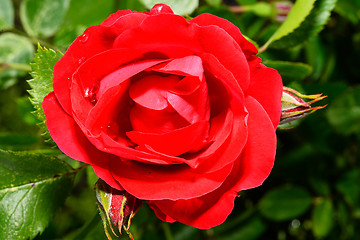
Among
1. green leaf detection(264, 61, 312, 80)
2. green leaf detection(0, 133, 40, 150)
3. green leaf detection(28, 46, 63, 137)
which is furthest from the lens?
green leaf detection(0, 133, 40, 150)

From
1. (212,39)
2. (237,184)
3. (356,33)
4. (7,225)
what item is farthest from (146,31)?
(356,33)

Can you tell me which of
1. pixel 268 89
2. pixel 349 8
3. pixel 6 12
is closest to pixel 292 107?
pixel 268 89

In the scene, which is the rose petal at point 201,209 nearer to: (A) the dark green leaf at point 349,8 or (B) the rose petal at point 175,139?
(B) the rose petal at point 175,139

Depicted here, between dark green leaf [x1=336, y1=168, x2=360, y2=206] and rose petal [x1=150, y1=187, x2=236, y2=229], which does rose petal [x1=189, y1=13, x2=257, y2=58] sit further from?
dark green leaf [x1=336, y1=168, x2=360, y2=206]

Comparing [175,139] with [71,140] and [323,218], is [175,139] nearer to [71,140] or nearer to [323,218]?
[71,140]

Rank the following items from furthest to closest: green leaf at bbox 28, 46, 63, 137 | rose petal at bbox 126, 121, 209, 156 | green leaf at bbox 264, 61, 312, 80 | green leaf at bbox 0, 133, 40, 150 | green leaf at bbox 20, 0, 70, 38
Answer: green leaf at bbox 20, 0, 70, 38
green leaf at bbox 0, 133, 40, 150
green leaf at bbox 264, 61, 312, 80
green leaf at bbox 28, 46, 63, 137
rose petal at bbox 126, 121, 209, 156

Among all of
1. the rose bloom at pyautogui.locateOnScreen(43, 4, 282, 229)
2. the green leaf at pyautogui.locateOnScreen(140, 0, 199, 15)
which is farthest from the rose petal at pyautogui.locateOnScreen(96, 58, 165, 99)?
the green leaf at pyautogui.locateOnScreen(140, 0, 199, 15)

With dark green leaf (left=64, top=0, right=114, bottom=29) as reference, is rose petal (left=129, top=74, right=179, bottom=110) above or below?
above
